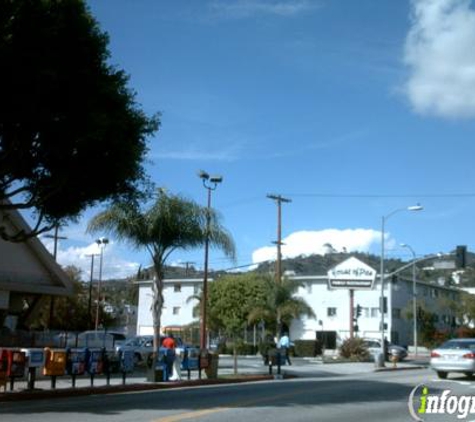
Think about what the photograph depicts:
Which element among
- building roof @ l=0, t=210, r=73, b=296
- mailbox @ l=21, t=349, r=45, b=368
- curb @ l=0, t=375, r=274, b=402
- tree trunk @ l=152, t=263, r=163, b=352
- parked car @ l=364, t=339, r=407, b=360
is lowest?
curb @ l=0, t=375, r=274, b=402

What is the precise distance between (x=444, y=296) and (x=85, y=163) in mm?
72395

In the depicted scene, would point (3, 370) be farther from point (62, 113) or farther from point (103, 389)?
point (62, 113)

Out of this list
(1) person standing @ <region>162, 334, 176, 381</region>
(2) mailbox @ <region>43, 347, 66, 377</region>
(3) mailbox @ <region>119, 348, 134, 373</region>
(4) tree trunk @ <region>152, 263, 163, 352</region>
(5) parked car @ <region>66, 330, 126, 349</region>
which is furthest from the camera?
(5) parked car @ <region>66, 330, 126, 349</region>

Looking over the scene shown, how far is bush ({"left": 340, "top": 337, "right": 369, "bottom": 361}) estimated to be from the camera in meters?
45.0

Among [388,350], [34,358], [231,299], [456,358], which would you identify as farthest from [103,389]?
[231,299]

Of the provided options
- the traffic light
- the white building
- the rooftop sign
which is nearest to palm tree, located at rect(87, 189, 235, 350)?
the traffic light

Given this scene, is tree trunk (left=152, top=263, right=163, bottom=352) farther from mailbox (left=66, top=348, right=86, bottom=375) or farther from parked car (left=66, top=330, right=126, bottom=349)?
parked car (left=66, top=330, right=126, bottom=349)

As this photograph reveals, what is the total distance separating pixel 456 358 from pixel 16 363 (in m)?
14.9

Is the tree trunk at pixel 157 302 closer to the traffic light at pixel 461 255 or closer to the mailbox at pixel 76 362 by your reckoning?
the mailbox at pixel 76 362

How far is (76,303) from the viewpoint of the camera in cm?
6266

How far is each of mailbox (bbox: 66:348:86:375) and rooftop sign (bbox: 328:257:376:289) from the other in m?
35.1

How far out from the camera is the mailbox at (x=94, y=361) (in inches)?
800

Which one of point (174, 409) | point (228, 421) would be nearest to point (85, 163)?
point (174, 409)

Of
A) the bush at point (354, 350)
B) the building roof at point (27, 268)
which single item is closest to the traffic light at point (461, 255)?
the bush at point (354, 350)
